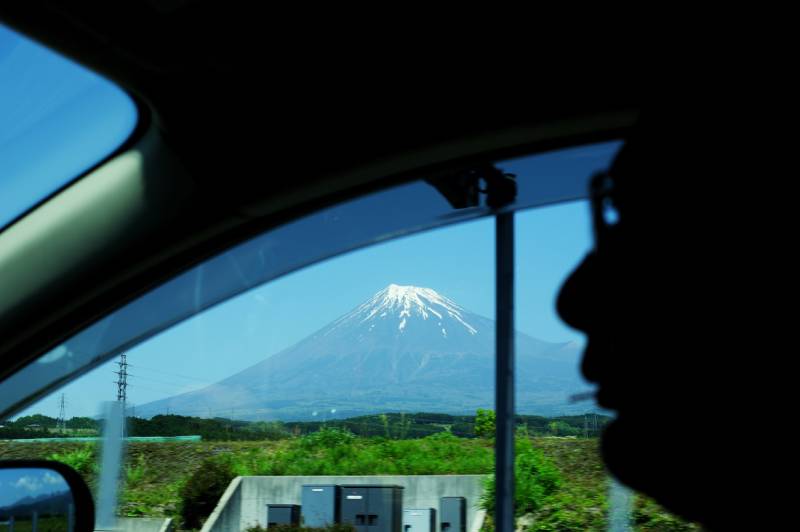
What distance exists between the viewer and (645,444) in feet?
1.58

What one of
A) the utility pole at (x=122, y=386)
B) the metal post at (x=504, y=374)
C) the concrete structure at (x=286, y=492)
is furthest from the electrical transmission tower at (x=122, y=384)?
the metal post at (x=504, y=374)

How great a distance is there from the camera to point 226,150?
1.51m

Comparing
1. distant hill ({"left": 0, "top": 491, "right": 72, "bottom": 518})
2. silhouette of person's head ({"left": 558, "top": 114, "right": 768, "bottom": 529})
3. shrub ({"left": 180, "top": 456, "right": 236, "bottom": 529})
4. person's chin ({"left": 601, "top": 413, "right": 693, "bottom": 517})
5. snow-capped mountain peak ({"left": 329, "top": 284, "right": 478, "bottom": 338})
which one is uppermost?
snow-capped mountain peak ({"left": 329, "top": 284, "right": 478, "bottom": 338})

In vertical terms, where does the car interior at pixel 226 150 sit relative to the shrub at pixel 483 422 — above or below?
above

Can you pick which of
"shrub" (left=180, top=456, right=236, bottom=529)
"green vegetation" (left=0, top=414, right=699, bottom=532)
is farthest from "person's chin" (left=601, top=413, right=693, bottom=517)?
"shrub" (left=180, top=456, right=236, bottom=529)

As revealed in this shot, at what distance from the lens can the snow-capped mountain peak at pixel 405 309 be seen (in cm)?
544

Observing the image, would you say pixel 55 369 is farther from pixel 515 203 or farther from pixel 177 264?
pixel 515 203

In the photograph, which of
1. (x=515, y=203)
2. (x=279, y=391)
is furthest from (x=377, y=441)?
(x=515, y=203)

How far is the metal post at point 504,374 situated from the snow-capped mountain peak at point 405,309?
237 cm

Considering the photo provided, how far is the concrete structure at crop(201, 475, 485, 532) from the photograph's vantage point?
207 inches

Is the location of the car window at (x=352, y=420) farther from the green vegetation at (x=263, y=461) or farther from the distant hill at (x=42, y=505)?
the distant hill at (x=42, y=505)

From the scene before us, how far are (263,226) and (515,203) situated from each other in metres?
0.65

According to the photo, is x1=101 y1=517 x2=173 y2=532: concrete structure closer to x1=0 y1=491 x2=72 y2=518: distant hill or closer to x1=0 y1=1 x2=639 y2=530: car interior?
x1=0 y1=1 x2=639 y2=530: car interior

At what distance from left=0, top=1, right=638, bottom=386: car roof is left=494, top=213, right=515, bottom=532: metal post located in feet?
2.92
